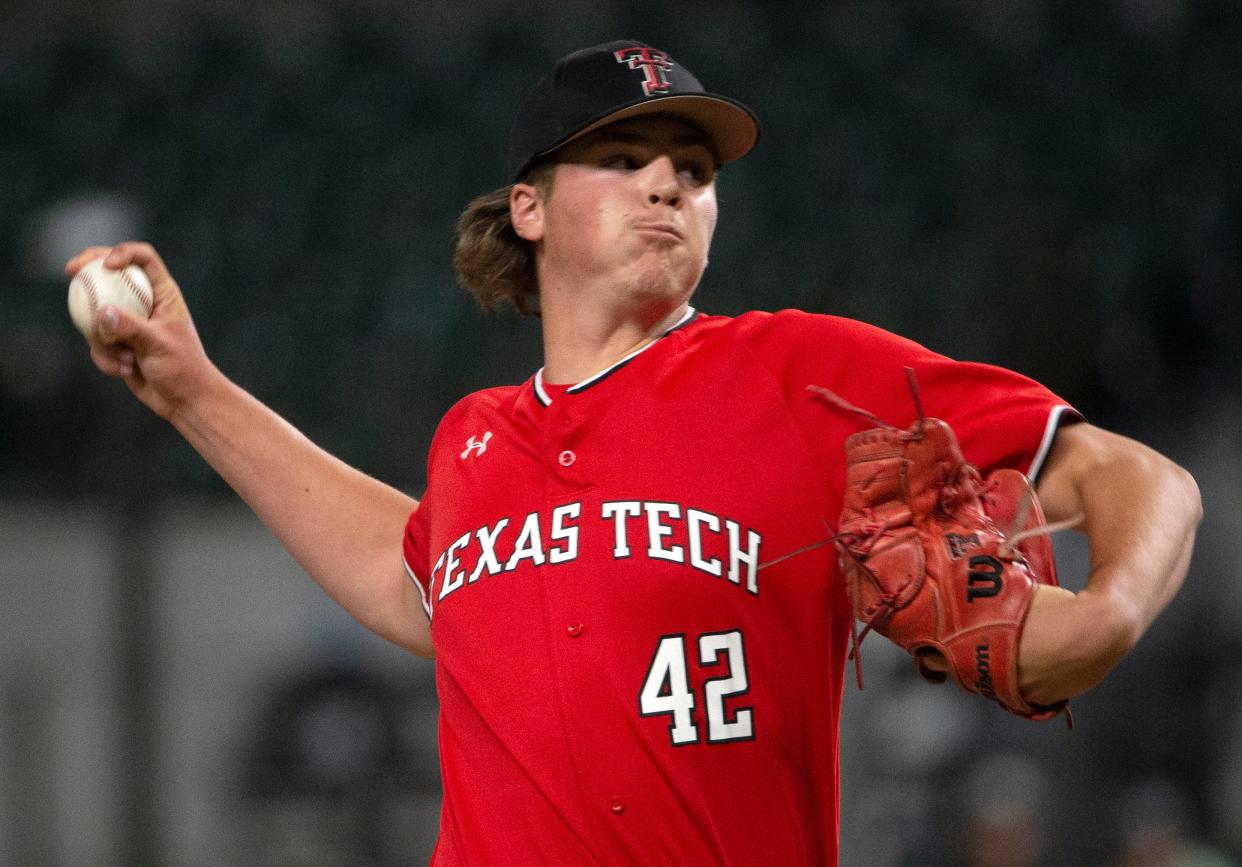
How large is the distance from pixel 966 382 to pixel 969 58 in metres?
6.02

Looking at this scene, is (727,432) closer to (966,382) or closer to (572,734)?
(966,382)

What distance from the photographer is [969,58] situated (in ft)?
24.4

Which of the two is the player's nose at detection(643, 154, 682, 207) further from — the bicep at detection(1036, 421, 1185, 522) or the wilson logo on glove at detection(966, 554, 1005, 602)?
the wilson logo on glove at detection(966, 554, 1005, 602)

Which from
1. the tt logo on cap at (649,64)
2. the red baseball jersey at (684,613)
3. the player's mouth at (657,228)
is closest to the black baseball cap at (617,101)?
the tt logo on cap at (649,64)

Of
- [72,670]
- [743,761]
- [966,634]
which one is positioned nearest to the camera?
[966,634]

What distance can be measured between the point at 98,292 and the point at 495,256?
2.23ft

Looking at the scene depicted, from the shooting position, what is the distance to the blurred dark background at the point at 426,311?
18.5 feet

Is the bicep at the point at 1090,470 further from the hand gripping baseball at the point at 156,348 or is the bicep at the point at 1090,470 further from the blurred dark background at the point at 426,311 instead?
the blurred dark background at the point at 426,311

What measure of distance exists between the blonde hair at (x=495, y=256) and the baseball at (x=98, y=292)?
0.58 m

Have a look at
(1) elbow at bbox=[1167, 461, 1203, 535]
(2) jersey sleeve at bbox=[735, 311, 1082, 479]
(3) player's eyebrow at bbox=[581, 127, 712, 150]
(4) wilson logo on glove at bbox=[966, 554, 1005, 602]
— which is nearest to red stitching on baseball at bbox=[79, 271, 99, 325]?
(3) player's eyebrow at bbox=[581, 127, 712, 150]

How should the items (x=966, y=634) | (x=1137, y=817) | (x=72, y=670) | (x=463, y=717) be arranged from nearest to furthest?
(x=966, y=634), (x=463, y=717), (x=1137, y=817), (x=72, y=670)

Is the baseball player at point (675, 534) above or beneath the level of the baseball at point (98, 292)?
beneath

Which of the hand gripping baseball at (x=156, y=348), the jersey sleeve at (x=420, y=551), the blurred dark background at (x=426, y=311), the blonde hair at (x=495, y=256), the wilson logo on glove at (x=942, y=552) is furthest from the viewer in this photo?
the blurred dark background at (x=426, y=311)

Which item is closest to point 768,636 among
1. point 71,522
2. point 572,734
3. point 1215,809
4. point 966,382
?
point 572,734
